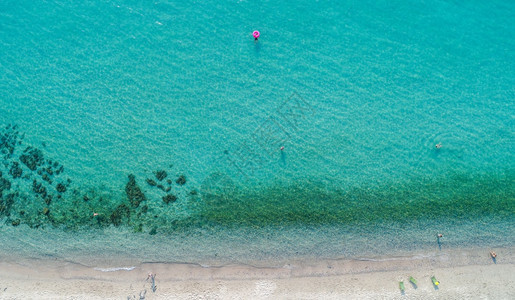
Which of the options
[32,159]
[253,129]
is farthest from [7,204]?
[253,129]

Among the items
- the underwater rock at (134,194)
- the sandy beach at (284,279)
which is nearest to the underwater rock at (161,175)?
the underwater rock at (134,194)

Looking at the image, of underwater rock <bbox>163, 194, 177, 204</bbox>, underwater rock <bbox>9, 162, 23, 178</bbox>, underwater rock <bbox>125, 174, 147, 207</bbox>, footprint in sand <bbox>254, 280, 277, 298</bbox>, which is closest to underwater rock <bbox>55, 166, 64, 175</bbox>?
underwater rock <bbox>9, 162, 23, 178</bbox>

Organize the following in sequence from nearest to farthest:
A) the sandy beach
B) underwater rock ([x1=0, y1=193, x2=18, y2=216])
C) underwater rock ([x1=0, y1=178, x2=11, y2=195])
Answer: the sandy beach < underwater rock ([x1=0, y1=193, x2=18, y2=216]) < underwater rock ([x1=0, y1=178, x2=11, y2=195])

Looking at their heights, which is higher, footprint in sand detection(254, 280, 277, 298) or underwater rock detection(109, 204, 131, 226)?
underwater rock detection(109, 204, 131, 226)

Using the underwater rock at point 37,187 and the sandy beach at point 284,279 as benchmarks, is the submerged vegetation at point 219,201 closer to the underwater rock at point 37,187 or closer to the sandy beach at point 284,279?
the underwater rock at point 37,187

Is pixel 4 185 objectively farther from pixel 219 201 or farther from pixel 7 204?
pixel 219 201

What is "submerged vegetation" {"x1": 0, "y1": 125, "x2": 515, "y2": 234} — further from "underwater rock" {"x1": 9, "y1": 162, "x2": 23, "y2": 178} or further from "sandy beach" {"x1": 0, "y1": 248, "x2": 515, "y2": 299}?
"sandy beach" {"x1": 0, "y1": 248, "x2": 515, "y2": 299}

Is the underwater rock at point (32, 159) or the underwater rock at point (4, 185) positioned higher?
the underwater rock at point (32, 159)
